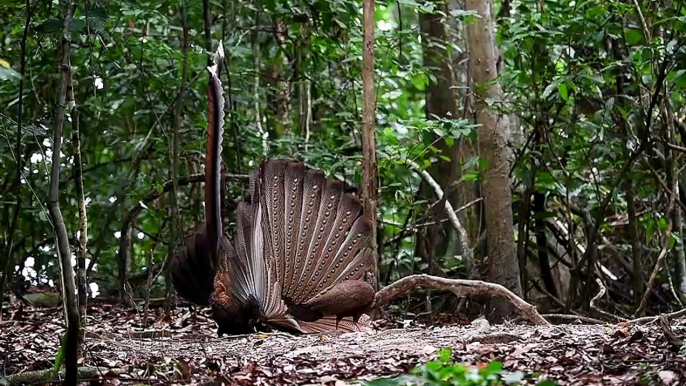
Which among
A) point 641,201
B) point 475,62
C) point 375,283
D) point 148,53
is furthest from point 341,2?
point 641,201

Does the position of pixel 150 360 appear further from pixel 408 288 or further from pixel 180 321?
pixel 180 321

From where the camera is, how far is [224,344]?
452 centimetres

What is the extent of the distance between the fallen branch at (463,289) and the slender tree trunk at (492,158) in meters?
0.66

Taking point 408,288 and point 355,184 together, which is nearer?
point 408,288

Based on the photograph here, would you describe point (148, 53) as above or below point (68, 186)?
above

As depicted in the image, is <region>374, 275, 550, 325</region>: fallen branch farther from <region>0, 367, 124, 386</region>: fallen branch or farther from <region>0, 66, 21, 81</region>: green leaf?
<region>0, 66, 21, 81</region>: green leaf

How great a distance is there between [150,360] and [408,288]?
214cm

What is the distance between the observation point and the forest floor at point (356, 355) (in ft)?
10.3

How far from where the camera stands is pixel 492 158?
5984 millimetres

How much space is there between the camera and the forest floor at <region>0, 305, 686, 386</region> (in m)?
3.14

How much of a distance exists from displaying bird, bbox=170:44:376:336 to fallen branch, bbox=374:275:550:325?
17cm

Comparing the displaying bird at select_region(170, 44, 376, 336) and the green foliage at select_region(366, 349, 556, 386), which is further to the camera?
the displaying bird at select_region(170, 44, 376, 336)

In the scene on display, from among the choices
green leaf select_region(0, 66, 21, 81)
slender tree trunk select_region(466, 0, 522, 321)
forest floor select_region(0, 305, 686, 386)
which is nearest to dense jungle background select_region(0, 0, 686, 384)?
slender tree trunk select_region(466, 0, 522, 321)

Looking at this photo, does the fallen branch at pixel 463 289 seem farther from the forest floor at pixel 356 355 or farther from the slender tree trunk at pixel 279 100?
the slender tree trunk at pixel 279 100
